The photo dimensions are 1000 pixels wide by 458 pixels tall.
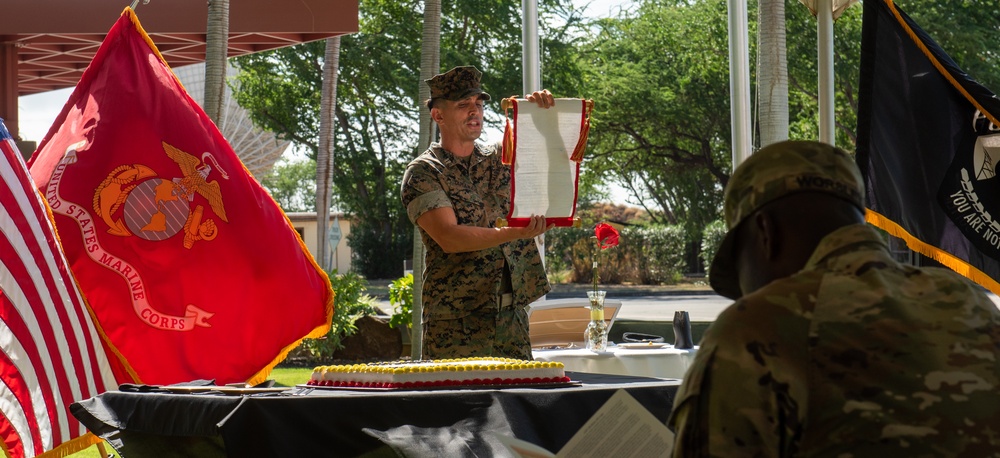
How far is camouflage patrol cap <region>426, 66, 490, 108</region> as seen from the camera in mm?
4355

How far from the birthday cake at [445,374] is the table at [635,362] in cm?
306

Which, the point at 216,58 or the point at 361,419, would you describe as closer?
the point at 361,419

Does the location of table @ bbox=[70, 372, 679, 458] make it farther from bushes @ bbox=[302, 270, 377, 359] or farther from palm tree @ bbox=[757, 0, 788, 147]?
bushes @ bbox=[302, 270, 377, 359]

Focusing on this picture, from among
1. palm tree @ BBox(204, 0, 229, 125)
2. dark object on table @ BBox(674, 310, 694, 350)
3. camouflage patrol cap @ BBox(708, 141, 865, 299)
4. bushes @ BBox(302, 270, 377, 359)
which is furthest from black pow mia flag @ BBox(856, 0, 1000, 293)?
bushes @ BBox(302, 270, 377, 359)

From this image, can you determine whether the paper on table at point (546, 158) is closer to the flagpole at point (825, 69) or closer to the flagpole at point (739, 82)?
the flagpole at point (825, 69)

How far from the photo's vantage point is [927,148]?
5.41 metres

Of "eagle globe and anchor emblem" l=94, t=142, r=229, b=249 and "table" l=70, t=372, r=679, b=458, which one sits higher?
"eagle globe and anchor emblem" l=94, t=142, r=229, b=249

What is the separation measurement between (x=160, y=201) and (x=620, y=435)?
13.1 feet

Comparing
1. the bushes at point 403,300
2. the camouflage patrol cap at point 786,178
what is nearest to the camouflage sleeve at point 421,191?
the camouflage patrol cap at point 786,178

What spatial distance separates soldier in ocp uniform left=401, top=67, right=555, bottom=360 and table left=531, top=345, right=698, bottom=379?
6.79ft

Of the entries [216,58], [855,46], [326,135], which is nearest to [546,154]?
[216,58]

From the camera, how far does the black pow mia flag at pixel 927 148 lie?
5324 mm

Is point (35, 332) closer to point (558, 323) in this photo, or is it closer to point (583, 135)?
point (583, 135)

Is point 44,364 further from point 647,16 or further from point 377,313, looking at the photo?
point 647,16
